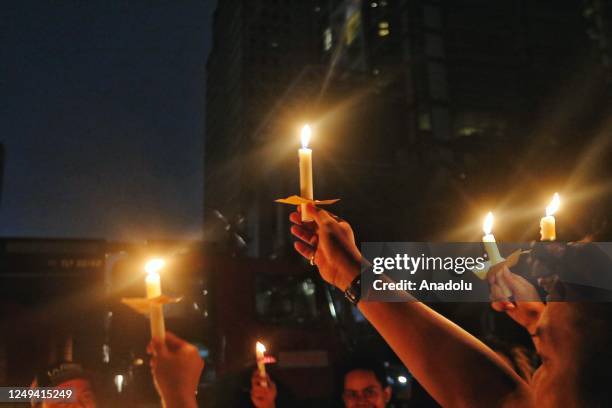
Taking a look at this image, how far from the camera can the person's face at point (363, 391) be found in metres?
4.06

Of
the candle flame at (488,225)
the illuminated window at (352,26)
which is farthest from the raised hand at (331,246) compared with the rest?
the illuminated window at (352,26)

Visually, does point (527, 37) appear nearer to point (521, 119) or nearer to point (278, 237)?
point (521, 119)

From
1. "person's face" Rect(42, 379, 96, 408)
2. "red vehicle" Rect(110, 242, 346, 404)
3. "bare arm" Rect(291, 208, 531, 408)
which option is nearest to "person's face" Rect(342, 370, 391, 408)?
"person's face" Rect(42, 379, 96, 408)

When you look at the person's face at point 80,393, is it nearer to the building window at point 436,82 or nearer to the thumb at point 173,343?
the thumb at point 173,343

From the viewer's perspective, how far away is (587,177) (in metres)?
15.4

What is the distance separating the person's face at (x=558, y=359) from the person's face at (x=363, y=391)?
2.77 meters

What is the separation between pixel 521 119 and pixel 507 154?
8376 mm

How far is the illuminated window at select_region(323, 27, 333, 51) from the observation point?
40812 millimetres

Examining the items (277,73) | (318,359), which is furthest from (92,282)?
(277,73)

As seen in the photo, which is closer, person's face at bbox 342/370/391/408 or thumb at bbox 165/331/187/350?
thumb at bbox 165/331/187/350

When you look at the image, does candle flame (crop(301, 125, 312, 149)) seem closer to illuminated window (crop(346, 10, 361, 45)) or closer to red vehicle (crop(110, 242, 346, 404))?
red vehicle (crop(110, 242, 346, 404))

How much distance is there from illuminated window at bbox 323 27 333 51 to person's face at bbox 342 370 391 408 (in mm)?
38530

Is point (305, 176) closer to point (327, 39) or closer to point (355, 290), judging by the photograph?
point (355, 290)

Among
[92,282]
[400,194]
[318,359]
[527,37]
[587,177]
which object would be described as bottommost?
[318,359]
